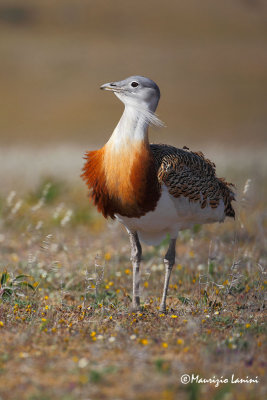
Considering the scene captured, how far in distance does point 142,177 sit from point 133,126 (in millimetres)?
371

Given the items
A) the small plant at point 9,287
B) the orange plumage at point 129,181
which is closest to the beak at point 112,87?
the orange plumage at point 129,181

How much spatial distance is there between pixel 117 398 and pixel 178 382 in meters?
0.33

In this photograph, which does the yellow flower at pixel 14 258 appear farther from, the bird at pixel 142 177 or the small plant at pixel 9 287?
the bird at pixel 142 177

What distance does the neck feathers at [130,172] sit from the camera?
143 inches

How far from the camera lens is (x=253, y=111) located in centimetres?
2553

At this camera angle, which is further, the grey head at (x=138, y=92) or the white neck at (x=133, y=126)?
the grey head at (x=138, y=92)

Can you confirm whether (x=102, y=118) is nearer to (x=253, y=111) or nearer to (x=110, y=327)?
(x=253, y=111)

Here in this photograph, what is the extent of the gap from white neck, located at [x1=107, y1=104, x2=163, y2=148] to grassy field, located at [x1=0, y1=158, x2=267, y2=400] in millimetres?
898

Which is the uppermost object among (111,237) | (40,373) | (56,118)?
(56,118)

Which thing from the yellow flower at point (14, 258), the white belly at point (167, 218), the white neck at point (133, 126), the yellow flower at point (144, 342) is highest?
the white neck at point (133, 126)

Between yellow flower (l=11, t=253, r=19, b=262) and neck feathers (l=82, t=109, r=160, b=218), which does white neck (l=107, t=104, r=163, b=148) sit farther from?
yellow flower (l=11, t=253, r=19, b=262)

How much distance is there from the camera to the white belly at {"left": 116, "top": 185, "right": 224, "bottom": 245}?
3.75 meters

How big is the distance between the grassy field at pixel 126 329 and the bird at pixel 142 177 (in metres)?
0.41

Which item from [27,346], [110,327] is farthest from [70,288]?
[27,346]
